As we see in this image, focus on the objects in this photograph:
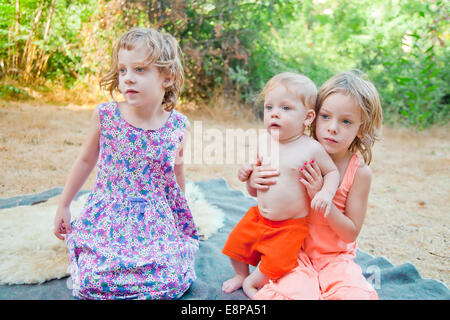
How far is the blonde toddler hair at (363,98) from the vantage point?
1477 mm

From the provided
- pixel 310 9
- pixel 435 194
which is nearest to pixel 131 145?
pixel 435 194

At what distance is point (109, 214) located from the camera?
1669 mm

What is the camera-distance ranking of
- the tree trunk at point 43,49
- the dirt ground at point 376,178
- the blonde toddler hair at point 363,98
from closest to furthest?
the blonde toddler hair at point 363,98
the dirt ground at point 376,178
the tree trunk at point 43,49

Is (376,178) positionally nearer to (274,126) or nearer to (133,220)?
(274,126)

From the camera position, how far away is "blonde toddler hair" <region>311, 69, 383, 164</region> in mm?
1477

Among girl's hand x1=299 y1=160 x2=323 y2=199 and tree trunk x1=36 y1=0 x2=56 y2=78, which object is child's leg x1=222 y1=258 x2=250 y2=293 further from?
tree trunk x1=36 y1=0 x2=56 y2=78

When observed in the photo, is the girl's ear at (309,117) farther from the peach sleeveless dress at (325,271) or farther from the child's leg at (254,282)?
the child's leg at (254,282)

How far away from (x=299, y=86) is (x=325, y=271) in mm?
741

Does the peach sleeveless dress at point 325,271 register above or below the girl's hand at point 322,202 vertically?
below

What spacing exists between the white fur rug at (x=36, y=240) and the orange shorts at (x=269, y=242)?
66cm

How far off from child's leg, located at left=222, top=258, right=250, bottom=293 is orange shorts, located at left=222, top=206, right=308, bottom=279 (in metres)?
0.06

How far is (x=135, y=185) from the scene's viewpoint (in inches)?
67.3

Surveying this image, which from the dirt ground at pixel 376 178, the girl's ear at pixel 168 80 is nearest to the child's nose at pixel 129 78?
the girl's ear at pixel 168 80

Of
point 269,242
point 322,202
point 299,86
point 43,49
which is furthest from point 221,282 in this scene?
point 43,49
